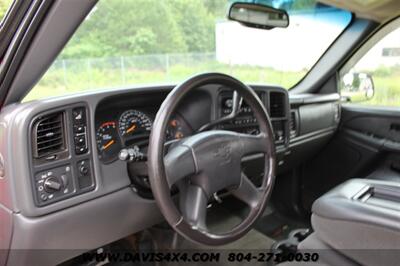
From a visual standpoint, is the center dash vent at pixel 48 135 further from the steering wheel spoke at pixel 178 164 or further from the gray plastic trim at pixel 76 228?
the steering wheel spoke at pixel 178 164

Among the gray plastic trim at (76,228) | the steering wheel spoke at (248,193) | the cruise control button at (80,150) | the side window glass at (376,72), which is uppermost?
the side window glass at (376,72)

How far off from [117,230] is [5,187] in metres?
0.47

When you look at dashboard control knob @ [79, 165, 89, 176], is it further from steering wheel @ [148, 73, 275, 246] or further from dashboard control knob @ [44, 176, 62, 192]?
steering wheel @ [148, 73, 275, 246]

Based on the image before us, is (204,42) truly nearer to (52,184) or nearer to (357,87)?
(357,87)

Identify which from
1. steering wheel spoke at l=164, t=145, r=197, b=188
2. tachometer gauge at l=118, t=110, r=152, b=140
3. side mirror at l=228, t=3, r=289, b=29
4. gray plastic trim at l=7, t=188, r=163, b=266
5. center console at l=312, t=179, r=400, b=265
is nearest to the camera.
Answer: center console at l=312, t=179, r=400, b=265

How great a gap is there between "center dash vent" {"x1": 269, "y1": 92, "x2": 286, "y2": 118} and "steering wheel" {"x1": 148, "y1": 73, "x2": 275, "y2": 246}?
74cm

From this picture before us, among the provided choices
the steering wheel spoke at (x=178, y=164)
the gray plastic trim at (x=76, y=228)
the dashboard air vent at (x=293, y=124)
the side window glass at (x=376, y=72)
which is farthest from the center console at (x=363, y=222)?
the side window glass at (x=376, y=72)

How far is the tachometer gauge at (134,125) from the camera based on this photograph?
1.59m

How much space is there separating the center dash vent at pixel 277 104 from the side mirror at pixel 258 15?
0.43m

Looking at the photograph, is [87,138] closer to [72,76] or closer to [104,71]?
[72,76]

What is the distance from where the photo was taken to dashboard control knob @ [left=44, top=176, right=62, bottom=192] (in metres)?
1.25

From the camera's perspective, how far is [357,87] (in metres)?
2.86

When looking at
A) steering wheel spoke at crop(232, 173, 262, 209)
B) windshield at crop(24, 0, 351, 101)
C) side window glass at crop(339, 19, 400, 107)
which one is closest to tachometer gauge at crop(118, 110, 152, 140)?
windshield at crop(24, 0, 351, 101)

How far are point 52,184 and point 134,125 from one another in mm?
480
